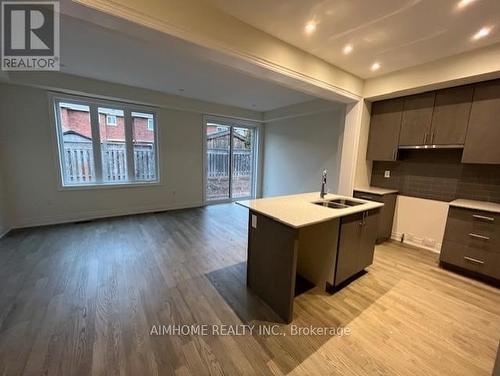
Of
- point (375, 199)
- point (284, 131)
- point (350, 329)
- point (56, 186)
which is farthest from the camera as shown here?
point (284, 131)

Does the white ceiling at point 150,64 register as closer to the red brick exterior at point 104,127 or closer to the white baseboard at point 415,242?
→ the red brick exterior at point 104,127

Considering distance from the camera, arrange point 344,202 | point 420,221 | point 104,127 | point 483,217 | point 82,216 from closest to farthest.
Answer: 1. point 483,217
2. point 344,202
3. point 420,221
4. point 82,216
5. point 104,127

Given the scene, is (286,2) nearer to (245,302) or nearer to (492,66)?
(492,66)

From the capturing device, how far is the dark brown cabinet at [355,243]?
6.78 feet


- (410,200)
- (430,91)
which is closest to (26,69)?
(430,91)

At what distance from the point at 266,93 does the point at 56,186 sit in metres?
4.40

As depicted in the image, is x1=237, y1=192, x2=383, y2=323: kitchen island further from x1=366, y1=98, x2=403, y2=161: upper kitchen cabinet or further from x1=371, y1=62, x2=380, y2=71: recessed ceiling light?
x1=371, y1=62, x2=380, y2=71: recessed ceiling light

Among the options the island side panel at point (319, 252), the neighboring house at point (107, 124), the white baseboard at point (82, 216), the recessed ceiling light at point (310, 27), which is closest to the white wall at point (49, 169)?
the white baseboard at point (82, 216)

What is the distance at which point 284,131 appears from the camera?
573 cm

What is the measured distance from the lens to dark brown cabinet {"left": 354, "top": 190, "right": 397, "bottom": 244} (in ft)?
10.8

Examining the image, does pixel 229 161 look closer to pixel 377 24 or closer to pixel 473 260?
pixel 377 24

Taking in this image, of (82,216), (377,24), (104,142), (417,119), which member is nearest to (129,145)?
(104,142)

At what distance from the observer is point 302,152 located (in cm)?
522

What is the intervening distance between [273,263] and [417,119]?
10.0 feet
